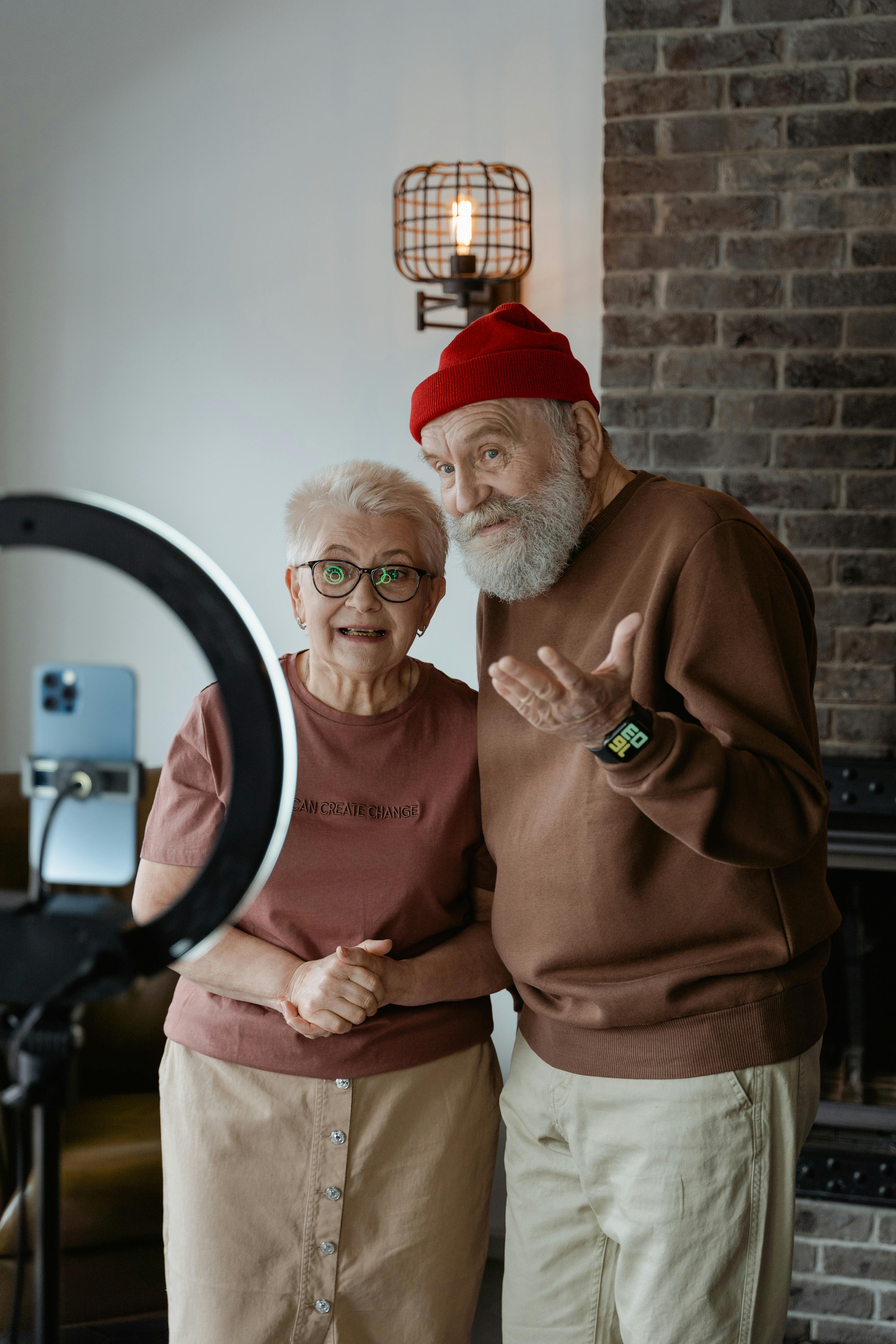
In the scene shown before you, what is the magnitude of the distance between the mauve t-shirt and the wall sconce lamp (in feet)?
4.32

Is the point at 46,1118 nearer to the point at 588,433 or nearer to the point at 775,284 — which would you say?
the point at 588,433

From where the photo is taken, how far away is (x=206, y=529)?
9.07ft

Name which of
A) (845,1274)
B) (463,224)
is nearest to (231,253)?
(463,224)

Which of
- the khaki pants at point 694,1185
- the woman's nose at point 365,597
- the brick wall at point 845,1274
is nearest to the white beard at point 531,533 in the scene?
the woman's nose at point 365,597

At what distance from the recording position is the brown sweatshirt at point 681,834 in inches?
45.3

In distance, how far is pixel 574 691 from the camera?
982 millimetres

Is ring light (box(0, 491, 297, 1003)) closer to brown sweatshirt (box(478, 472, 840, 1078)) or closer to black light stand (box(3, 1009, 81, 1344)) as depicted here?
black light stand (box(3, 1009, 81, 1344))

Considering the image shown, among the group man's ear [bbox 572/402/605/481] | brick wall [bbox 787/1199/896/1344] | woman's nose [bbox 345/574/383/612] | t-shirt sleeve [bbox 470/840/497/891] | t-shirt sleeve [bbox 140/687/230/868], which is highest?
man's ear [bbox 572/402/605/481]

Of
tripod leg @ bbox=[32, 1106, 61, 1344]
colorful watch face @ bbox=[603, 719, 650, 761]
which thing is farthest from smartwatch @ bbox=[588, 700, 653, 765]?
tripod leg @ bbox=[32, 1106, 61, 1344]

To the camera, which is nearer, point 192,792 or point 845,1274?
point 192,792

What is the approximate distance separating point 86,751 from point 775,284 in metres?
2.03

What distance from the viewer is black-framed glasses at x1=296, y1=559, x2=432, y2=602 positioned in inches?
54.7

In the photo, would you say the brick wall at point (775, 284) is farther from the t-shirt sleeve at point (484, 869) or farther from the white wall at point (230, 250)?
the t-shirt sleeve at point (484, 869)

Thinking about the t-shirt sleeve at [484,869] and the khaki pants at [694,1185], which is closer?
the khaki pants at [694,1185]
